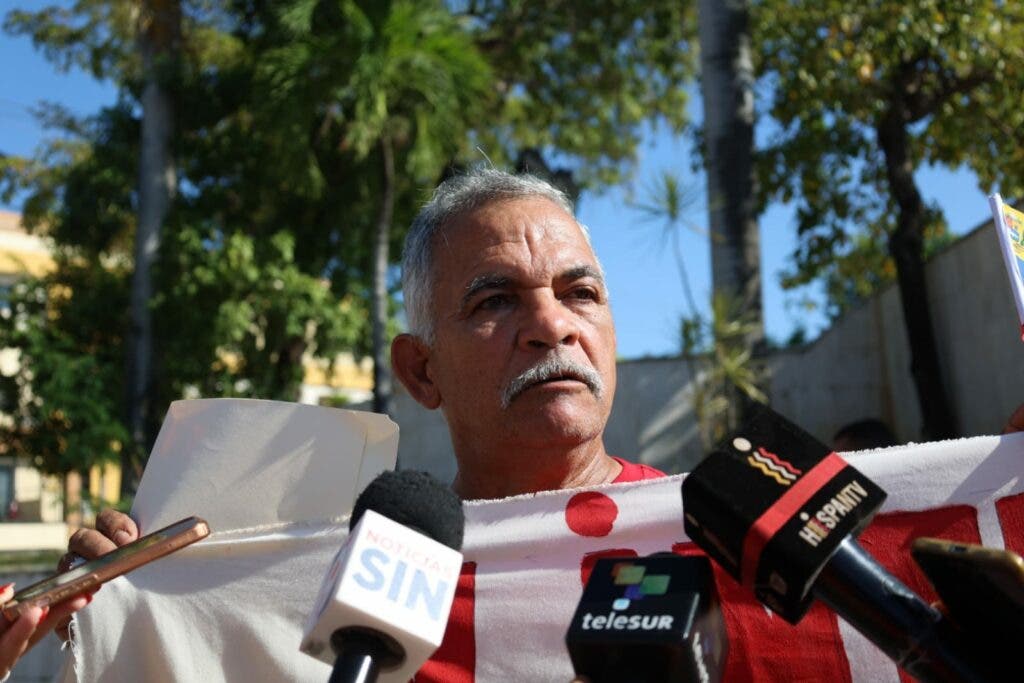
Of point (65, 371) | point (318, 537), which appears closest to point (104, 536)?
point (318, 537)

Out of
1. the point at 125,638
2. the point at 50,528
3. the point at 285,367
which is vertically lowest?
the point at 50,528

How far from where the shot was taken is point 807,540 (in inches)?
41.6

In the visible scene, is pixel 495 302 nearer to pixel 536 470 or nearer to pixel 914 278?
pixel 536 470

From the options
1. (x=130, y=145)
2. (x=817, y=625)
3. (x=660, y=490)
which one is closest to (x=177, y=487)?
(x=660, y=490)

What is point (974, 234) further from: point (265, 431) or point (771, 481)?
point (771, 481)

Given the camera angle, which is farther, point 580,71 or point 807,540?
point 580,71

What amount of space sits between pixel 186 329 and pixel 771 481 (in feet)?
42.4

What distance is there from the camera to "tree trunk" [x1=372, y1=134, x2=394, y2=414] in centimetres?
1147

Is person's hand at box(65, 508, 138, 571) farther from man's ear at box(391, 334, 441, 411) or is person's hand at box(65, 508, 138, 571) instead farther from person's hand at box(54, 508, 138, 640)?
man's ear at box(391, 334, 441, 411)

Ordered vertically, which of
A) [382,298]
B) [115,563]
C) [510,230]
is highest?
[510,230]

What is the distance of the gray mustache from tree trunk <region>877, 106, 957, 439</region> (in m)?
7.19

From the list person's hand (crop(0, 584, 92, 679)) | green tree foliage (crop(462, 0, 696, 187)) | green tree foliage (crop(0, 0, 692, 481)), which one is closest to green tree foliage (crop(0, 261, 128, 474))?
green tree foliage (crop(0, 0, 692, 481))

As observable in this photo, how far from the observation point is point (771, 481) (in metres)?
1.10

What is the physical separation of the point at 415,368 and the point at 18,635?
1.29 m
